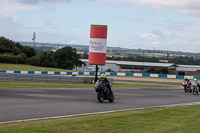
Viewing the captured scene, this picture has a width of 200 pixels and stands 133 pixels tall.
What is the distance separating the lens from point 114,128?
31.7ft

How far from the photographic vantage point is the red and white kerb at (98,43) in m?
36.3

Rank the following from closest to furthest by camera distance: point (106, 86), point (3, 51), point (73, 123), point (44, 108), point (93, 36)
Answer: point (73, 123) → point (44, 108) → point (106, 86) → point (93, 36) → point (3, 51)

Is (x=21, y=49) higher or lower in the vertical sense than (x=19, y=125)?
higher

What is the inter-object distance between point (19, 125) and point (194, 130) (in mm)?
4523

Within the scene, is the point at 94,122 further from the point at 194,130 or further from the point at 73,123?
the point at 194,130

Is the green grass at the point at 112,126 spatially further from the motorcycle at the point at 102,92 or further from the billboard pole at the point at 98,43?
the billboard pole at the point at 98,43

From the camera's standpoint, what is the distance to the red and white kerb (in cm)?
3628

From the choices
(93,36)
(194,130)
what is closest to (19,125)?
(194,130)

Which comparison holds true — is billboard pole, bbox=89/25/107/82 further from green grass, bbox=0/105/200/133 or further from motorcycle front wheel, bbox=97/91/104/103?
green grass, bbox=0/105/200/133

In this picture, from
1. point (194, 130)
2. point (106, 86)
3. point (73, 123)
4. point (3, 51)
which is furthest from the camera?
point (3, 51)

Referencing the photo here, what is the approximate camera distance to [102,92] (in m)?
18.9

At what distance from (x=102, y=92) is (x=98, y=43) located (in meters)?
18.2

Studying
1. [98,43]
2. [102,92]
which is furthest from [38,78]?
[102,92]

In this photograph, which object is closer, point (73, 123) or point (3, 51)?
point (73, 123)
